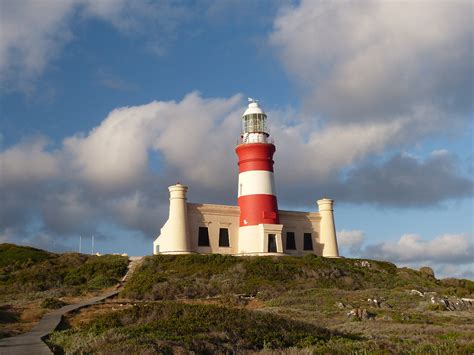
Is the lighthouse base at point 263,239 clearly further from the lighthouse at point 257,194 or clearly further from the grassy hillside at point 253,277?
the grassy hillside at point 253,277

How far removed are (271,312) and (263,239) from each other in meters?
21.2

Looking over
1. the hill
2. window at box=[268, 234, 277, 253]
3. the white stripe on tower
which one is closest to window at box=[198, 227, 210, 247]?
the hill

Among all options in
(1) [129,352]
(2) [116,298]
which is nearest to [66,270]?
(2) [116,298]

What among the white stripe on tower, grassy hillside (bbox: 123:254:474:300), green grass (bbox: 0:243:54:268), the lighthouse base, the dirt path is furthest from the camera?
green grass (bbox: 0:243:54:268)

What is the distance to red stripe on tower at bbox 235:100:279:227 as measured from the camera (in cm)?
4506

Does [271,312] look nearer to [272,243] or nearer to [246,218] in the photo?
[272,243]

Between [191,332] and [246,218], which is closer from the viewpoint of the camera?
[191,332]

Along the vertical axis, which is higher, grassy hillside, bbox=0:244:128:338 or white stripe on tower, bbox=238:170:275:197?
white stripe on tower, bbox=238:170:275:197

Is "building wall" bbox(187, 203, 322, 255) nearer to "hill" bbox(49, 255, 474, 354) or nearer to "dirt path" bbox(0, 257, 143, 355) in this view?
"hill" bbox(49, 255, 474, 354)

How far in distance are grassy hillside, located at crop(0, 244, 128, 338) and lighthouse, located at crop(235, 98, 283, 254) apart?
1040 cm

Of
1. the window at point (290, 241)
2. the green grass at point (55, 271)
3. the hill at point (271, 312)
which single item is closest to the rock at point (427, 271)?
the hill at point (271, 312)

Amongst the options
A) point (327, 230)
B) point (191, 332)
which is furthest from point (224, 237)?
point (191, 332)

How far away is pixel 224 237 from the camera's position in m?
46.1

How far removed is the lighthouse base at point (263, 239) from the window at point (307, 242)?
172 inches
